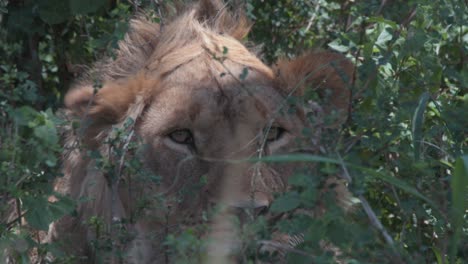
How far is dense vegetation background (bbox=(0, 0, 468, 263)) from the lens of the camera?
2678 millimetres

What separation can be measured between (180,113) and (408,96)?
1026mm

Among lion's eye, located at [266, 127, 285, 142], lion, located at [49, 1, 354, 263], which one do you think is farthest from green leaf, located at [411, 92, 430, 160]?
lion's eye, located at [266, 127, 285, 142]

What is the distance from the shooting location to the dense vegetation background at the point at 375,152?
8.79 ft

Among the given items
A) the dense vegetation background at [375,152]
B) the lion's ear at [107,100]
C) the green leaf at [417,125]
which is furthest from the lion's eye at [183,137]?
the green leaf at [417,125]

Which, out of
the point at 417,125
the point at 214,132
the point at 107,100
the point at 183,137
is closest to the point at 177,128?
the point at 183,137

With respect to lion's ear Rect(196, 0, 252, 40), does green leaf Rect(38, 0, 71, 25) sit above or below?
below

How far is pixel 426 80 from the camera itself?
376 cm

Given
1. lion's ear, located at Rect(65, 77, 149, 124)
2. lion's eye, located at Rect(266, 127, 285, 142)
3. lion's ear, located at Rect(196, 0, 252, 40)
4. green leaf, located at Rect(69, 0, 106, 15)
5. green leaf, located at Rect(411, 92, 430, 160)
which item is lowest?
lion's ear, located at Rect(65, 77, 149, 124)

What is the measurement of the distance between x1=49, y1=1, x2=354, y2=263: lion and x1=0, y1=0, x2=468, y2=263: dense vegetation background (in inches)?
7.4

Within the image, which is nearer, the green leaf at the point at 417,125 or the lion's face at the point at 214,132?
the green leaf at the point at 417,125

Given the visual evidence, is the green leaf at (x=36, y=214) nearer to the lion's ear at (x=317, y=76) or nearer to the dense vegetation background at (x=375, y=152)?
the dense vegetation background at (x=375, y=152)

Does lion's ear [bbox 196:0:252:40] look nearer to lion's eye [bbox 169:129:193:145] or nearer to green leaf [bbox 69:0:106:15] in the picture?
green leaf [bbox 69:0:106:15]

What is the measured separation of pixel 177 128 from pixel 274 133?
1.43 feet

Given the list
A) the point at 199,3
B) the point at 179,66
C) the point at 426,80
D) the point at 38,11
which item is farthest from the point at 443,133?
the point at 38,11
